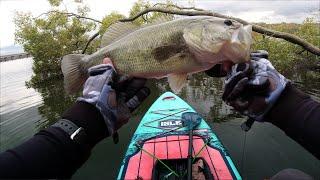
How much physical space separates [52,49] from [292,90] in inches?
1314

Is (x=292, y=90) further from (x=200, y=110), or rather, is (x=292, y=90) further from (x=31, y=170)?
(x=200, y=110)

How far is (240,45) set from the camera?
9.58 feet

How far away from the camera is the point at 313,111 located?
8.71 ft

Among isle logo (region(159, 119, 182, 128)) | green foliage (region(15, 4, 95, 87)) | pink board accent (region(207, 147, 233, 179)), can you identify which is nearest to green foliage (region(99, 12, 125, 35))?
green foliage (region(15, 4, 95, 87))

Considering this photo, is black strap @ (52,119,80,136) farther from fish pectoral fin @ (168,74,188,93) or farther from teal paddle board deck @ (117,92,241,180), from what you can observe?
teal paddle board deck @ (117,92,241,180)

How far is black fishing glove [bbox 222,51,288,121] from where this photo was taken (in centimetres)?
292

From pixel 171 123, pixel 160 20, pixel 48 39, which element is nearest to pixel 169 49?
pixel 160 20

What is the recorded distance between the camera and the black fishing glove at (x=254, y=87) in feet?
9.58

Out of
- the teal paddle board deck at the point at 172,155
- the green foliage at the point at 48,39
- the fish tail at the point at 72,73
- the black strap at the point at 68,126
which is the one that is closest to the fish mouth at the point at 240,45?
the black strap at the point at 68,126

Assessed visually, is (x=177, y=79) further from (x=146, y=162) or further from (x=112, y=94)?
(x=146, y=162)

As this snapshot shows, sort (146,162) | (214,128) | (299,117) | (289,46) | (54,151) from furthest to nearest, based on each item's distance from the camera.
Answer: (289,46)
(214,128)
(146,162)
(299,117)
(54,151)

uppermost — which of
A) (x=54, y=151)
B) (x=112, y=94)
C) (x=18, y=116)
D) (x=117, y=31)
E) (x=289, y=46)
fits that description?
(x=117, y=31)

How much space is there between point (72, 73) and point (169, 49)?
1.22 m

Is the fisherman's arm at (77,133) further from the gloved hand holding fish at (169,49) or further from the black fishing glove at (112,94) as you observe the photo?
the gloved hand holding fish at (169,49)
